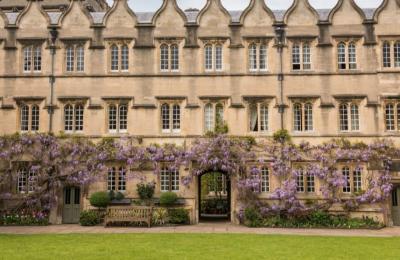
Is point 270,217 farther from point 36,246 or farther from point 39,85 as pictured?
point 39,85

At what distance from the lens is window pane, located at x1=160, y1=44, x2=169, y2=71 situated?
25984 mm

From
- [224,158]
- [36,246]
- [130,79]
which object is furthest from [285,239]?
[130,79]

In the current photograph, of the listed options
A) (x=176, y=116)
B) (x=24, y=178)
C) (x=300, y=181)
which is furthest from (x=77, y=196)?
(x=300, y=181)

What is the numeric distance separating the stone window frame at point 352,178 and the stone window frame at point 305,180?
4.89ft

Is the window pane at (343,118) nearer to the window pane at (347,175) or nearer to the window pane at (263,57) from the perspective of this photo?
the window pane at (347,175)

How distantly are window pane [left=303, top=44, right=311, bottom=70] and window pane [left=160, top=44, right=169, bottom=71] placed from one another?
26.2ft

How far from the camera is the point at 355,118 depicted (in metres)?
25.2

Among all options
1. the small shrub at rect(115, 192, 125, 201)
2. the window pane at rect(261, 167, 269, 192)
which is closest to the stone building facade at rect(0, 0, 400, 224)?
the small shrub at rect(115, 192, 125, 201)

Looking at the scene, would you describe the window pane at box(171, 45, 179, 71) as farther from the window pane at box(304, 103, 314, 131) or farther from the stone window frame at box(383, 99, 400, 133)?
the stone window frame at box(383, 99, 400, 133)

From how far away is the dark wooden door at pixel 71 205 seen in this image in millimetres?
25047

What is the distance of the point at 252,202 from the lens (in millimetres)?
24156

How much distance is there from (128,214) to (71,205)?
4364 millimetres

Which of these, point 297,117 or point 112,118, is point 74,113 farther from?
point 297,117

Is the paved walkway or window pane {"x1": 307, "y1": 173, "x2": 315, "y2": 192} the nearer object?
the paved walkway
